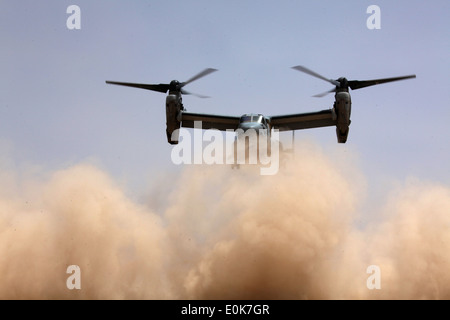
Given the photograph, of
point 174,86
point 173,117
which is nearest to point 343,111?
point 173,117

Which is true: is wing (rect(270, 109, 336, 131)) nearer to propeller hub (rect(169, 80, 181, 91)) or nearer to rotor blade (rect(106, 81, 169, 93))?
propeller hub (rect(169, 80, 181, 91))

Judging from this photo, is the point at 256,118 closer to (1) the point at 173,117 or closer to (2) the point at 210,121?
(2) the point at 210,121

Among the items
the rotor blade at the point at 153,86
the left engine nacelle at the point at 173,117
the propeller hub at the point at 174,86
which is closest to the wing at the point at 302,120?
the left engine nacelle at the point at 173,117

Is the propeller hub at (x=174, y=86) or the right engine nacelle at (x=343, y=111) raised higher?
the propeller hub at (x=174, y=86)

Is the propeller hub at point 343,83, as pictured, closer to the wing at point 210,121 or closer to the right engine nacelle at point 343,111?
the right engine nacelle at point 343,111

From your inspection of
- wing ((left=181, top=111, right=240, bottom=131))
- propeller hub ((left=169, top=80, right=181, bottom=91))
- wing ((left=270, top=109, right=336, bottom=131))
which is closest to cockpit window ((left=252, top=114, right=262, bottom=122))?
wing ((left=270, top=109, right=336, bottom=131))

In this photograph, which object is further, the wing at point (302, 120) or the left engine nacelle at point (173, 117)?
the wing at point (302, 120)
